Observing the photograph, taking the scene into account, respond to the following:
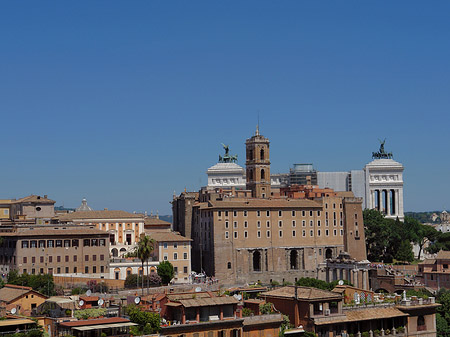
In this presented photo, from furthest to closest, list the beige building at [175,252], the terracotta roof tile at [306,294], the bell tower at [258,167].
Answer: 1. the bell tower at [258,167]
2. the beige building at [175,252]
3. the terracotta roof tile at [306,294]

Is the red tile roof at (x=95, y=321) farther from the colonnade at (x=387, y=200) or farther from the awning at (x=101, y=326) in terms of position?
the colonnade at (x=387, y=200)

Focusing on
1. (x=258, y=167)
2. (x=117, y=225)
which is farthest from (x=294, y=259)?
(x=117, y=225)

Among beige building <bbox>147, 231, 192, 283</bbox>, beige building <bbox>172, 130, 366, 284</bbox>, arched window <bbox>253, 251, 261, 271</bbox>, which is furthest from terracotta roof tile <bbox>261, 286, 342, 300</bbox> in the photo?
arched window <bbox>253, 251, 261, 271</bbox>

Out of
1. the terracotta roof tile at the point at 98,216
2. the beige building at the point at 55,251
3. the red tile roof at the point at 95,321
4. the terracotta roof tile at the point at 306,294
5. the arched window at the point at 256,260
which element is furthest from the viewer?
the arched window at the point at 256,260

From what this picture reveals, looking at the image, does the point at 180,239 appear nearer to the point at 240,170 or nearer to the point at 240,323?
the point at 240,323

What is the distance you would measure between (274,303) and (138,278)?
121 feet

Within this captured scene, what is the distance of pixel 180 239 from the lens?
11662cm

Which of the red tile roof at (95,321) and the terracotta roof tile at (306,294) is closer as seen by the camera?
the red tile roof at (95,321)

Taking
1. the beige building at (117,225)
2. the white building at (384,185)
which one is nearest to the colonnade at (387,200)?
the white building at (384,185)

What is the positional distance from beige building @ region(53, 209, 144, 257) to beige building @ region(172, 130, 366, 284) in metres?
11.3

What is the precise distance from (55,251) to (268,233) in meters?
37.9

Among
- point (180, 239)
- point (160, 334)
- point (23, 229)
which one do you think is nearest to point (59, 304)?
point (160, 334)

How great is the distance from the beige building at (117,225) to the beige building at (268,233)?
1126 centimetres

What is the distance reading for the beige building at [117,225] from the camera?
119m
